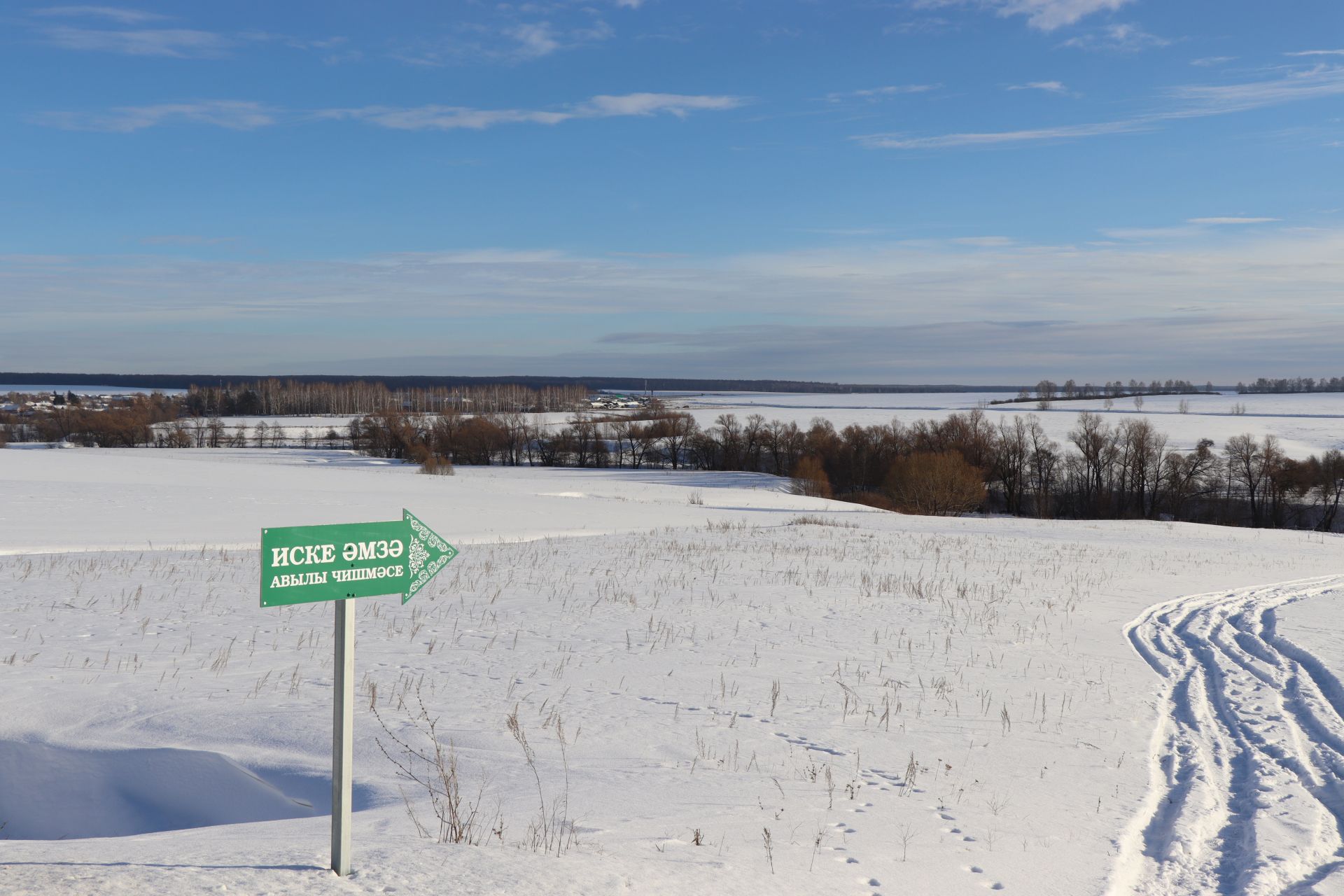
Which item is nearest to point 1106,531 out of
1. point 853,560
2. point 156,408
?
point 853,560

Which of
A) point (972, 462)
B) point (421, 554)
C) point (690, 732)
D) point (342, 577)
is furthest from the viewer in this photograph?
point (972, 462)

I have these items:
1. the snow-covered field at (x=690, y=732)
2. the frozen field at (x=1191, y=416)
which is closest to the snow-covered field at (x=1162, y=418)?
the frozen field at (x=1191, y=416)

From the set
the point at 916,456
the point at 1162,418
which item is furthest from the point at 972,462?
the point at 1162,418

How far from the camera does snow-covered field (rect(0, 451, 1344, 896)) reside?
5344mm

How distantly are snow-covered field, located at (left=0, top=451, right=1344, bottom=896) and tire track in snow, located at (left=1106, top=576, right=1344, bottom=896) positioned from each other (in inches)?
1.4

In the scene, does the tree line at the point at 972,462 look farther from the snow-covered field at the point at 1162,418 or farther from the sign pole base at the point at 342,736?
the sign pole base at the point at 342,736

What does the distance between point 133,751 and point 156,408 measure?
540 ft

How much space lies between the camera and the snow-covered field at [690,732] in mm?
5344

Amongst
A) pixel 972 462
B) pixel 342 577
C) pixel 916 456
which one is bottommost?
pixel 972 462

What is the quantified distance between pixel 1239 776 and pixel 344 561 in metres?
6.95

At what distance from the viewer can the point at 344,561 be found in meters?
4.82

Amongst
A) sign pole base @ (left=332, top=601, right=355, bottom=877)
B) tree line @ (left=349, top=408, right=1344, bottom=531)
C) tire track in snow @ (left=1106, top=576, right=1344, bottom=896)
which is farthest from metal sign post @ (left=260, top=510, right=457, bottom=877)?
tree line @ (left=349, top=408, right=1344, bottom=531)

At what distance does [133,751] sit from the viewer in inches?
285

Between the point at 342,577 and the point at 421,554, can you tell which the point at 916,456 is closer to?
the point at 421,554
